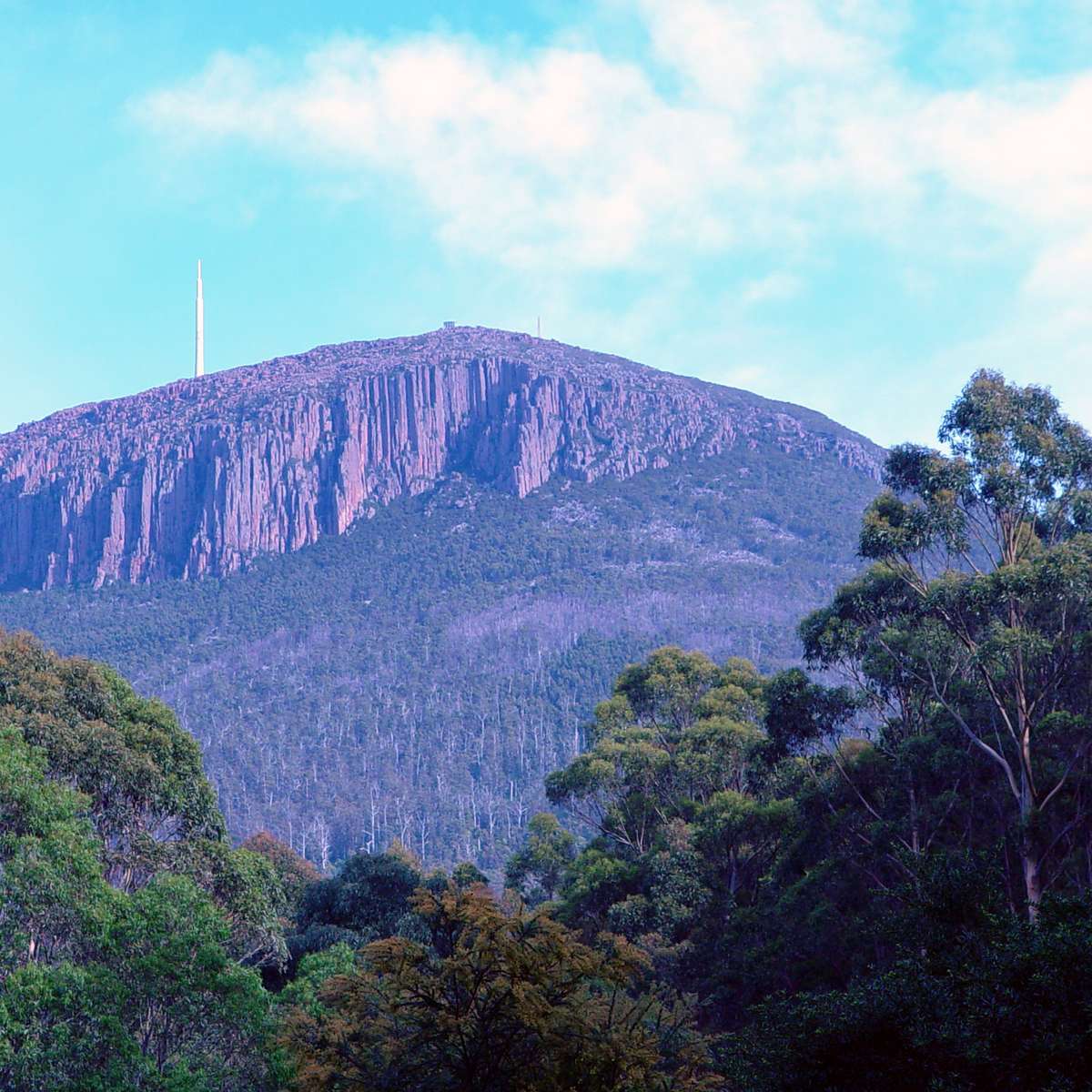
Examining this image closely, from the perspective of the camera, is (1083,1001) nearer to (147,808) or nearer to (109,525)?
(147,808)

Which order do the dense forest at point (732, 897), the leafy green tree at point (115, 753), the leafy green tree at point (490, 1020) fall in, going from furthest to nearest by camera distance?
the leafy green tree at point (115, 753) < the leafy green tree at point (490, 1020) < the dense forest at point (732, 897)

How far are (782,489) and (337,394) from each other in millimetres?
62934

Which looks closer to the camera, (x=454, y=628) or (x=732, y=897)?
(x=732, y=897)

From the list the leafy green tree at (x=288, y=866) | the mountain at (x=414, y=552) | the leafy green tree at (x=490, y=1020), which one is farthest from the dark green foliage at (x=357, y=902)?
the mountain at (x=414, y=552)

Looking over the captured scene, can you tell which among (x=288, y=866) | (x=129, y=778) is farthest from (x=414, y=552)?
(x=129, y=778)

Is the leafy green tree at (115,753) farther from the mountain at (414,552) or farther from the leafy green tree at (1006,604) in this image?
the mountain at (414,552)

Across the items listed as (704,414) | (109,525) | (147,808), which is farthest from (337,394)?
(147,808)

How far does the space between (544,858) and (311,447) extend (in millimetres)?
132250

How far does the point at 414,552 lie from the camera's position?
483ft

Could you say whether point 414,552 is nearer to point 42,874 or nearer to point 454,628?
point 454,628

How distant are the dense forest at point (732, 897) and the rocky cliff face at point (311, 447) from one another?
4942 inches

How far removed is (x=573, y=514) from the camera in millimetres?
153250

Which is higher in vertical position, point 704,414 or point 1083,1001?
point 704,414

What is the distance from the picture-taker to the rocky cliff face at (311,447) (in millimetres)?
160125
